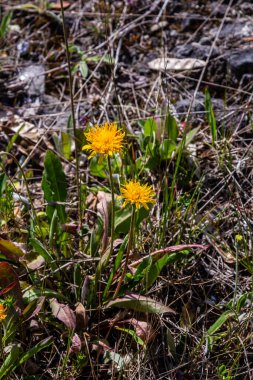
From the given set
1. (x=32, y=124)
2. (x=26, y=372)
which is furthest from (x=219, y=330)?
(x=32, y=124)

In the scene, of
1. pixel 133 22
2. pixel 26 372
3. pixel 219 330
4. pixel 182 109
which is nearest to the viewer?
pixel 26 372

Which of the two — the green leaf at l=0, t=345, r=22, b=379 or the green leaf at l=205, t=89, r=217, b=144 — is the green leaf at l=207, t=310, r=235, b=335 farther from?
the green leaf at l=205, t=89, r=217, b=144

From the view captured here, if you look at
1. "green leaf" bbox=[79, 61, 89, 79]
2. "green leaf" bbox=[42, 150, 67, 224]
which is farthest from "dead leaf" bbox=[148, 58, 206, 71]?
"green leaf" bbox=[42, 150, 67, 224]

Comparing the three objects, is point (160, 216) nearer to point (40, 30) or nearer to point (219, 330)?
point (219, 330)

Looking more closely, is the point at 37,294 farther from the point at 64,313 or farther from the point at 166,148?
the point at 166,148

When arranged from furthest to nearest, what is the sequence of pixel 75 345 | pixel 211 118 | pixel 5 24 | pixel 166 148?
pixel 5 24, pixel 211 118, pixel 166 148, pixel 75 345

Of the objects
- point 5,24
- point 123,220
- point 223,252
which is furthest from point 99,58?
point 223,252
